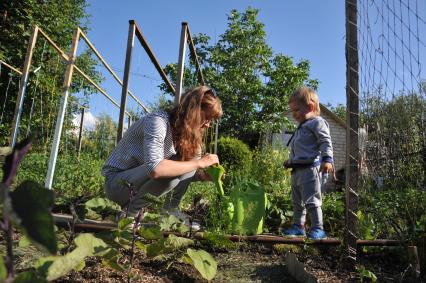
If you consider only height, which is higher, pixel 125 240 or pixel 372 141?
pixel 372 141

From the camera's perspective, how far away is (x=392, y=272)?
169cm

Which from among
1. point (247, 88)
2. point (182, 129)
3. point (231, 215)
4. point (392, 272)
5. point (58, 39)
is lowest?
point (392, 272)

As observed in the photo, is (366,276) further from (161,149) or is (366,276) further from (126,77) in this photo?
(126,77)

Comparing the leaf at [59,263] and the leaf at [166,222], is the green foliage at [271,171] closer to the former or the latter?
the leaf at [166,222]

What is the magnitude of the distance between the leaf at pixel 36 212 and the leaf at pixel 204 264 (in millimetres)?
815

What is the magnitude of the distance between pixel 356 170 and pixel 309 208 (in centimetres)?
78

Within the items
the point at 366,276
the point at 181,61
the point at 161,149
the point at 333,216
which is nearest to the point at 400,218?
the point at 366,276

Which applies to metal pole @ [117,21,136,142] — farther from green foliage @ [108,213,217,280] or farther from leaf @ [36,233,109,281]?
leaf @ [36,233,109,281]

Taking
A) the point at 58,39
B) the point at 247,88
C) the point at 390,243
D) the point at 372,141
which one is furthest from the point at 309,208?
the point at 247,88

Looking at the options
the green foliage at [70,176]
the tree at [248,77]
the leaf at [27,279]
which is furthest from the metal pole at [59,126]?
the tree at [248,77]

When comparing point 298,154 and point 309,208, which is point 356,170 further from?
point 298,154

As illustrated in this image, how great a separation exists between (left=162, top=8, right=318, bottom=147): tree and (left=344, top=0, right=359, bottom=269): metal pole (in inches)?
582

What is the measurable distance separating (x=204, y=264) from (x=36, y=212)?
88cm

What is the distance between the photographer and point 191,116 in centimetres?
215
